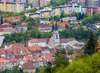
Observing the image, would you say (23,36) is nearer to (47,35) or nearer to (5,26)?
(47,35)

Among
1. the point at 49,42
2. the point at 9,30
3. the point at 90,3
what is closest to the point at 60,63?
the point at 49,42

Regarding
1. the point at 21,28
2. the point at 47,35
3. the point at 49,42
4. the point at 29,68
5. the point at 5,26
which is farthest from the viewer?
the point at 5,26

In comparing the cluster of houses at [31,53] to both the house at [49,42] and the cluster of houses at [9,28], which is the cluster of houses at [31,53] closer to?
the house at [49,42]

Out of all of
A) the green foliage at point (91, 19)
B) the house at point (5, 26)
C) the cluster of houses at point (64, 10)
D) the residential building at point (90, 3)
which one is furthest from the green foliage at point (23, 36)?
the residential building at point (90, 3)

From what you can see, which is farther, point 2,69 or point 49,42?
point 49,42

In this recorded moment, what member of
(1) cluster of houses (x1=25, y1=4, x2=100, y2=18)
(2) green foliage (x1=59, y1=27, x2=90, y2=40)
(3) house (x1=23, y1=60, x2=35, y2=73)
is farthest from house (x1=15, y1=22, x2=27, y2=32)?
(3) house (x1=23, y1=60, x2=35, y2=73)

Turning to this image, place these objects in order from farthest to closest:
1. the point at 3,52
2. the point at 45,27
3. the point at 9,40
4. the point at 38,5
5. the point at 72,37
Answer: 1. the point at 38,5
2. the point at 45,27
3. the point at 72,37
4. the point at 9,40
5. the point at 3,52

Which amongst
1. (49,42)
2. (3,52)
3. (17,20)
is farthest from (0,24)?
(3,52)

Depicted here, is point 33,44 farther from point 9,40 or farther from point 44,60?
point 44,60
